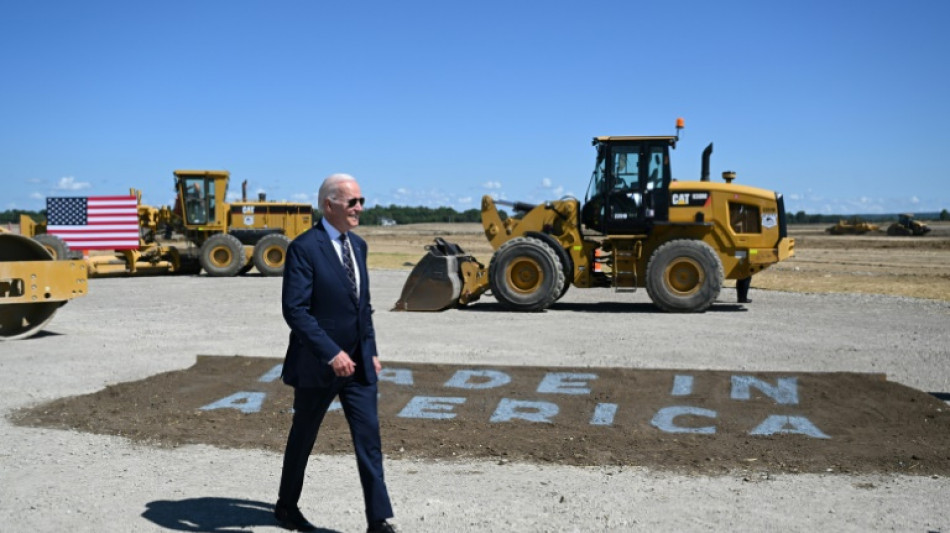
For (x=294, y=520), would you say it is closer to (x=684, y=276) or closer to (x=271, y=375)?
(x=271, y=375)

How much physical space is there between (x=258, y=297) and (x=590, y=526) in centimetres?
1508

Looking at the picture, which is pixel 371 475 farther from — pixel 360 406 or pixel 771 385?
pixel 771 385

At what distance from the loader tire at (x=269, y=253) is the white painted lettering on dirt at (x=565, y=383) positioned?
1688 centimetres

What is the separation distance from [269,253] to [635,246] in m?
12.2

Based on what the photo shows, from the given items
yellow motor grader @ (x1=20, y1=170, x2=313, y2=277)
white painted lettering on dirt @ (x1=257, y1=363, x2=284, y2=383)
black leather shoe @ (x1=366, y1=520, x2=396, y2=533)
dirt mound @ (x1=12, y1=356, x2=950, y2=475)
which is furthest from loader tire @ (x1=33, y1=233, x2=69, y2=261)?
black leather shoe @ (x1=366, y1=520, x2=396, y2=533)

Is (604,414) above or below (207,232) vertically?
below

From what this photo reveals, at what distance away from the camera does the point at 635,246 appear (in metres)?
17.1

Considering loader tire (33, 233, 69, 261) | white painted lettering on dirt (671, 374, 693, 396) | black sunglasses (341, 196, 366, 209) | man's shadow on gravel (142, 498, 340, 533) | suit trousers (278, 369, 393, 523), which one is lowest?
man's shadow on gravel (142, 498, 340, 533)

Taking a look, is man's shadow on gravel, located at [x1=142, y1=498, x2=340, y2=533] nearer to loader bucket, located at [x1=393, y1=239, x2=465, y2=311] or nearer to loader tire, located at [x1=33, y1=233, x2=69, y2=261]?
loader bucket, located at [x1=393, y1=239, x2=465, y2=311]

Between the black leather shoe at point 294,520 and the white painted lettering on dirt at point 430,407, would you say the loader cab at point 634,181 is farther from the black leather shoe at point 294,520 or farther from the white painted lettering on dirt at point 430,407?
the black leather shoe at point 294,520

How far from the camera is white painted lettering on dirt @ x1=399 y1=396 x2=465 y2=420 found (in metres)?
8.15

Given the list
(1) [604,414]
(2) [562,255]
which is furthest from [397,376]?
(2) [562,255]

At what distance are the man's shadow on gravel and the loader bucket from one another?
35.0 feet

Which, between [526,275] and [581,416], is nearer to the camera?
[581,416]
